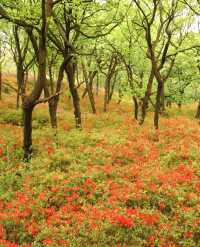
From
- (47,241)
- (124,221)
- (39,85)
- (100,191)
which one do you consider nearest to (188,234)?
(124,221)

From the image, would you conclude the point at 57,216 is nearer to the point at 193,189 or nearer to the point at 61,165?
the point at 61,165

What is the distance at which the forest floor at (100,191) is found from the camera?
9211 millimetres

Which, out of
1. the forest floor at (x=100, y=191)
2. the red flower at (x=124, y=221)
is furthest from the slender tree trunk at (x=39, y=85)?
the red flower at (x=124, y=221)

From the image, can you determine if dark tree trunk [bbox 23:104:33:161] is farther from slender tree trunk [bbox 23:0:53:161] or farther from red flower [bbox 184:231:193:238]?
red flower [bbox 184:231:193:238]

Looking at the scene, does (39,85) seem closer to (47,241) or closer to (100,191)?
(100,191)

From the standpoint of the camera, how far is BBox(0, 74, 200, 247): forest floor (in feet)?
30.2

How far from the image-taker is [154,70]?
67.6ft

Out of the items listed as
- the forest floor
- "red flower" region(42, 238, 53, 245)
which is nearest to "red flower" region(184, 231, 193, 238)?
the forest floor

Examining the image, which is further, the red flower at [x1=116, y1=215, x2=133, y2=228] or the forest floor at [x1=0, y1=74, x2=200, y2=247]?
the red flower at [x1=116, y1=215, x2=133, y2=228]

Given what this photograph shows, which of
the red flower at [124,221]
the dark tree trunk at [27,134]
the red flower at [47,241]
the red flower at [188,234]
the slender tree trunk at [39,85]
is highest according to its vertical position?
the slender tree trunk at [39,85]

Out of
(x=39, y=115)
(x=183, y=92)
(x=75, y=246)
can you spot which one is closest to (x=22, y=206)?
(x=75, y=246)

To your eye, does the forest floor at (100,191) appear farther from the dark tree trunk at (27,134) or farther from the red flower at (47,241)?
the dark tree trunk at (27,134)

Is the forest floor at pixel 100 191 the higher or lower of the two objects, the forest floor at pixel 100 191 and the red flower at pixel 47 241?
the higher

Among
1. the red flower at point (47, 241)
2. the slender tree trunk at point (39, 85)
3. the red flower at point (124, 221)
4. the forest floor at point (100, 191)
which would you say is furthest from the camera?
the slender tree trunk at point (39, 85)
